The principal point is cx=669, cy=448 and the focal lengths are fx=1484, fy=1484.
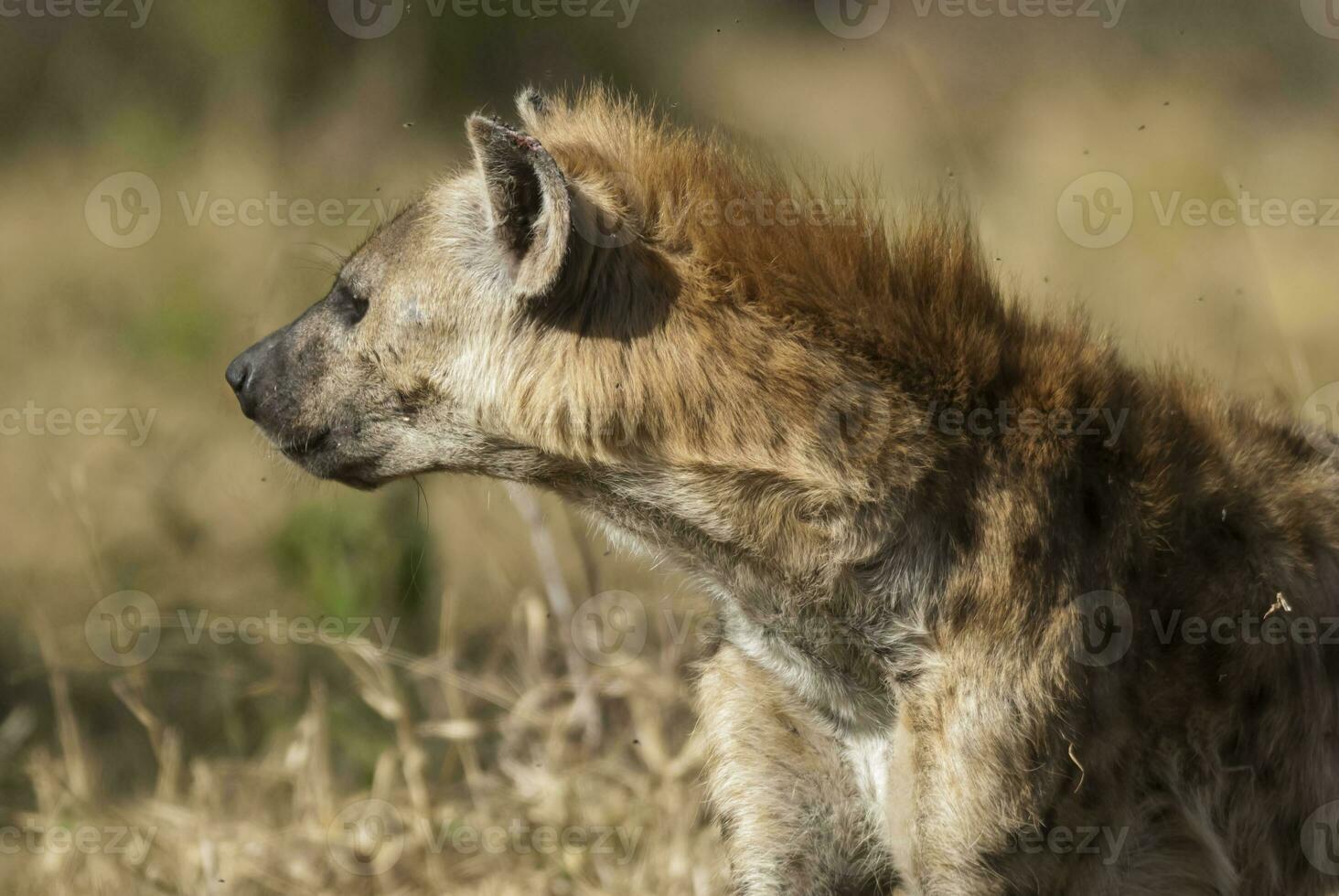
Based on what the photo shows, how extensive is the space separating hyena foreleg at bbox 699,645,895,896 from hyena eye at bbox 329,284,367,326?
1.33m

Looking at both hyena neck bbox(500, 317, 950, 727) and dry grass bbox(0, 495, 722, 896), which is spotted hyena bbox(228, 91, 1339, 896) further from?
dry grass bbox(0, 495, 722, 896)

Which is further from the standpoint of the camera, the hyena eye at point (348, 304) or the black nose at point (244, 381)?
the black nose at point (244, 381)

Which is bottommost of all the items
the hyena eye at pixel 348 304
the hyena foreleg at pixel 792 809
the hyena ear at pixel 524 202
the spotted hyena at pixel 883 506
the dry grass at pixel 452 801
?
the dry grass at pixel 452 801

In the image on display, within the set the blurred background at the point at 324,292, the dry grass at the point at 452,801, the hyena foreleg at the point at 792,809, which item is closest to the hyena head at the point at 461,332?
the blurred background at the point at 324,292

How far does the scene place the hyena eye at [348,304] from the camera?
367 cm

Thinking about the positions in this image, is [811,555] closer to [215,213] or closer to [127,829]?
[127,829]

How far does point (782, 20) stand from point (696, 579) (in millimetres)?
9080

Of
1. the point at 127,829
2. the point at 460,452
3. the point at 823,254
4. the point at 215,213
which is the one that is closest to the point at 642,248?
the point at 823,254

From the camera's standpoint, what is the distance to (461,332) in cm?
346

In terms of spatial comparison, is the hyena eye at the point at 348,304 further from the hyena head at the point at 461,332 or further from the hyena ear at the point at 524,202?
the hyena ear at the point at 524,202

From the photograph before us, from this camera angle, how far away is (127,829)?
16.2 feet

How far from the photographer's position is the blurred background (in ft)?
16.6

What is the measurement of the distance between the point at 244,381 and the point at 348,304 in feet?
1.16

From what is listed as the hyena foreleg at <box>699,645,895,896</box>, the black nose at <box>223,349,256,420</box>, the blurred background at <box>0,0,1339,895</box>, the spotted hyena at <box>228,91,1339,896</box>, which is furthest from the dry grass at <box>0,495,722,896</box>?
the black nose at <box>223,349,256,420</box>
